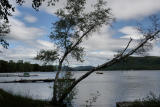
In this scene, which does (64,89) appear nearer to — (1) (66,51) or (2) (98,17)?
(1) (66,51)

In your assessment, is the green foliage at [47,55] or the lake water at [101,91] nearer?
the green foliage at [47,55]

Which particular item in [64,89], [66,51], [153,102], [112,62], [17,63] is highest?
[17,63]

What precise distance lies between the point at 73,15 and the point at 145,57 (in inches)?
306

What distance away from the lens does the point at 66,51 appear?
19969 mm

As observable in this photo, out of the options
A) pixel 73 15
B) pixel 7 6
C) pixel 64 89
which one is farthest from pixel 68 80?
pixel 7 6

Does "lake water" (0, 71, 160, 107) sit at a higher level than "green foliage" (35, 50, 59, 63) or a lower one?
lower

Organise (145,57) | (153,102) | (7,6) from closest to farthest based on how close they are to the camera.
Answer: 1. (7,6)
2. (145,57)
3. (153,102)

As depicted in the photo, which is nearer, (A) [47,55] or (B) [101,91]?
(A) [47,55]

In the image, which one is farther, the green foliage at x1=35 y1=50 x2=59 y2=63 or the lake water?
the lake water

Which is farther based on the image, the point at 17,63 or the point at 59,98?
the point at 17,63

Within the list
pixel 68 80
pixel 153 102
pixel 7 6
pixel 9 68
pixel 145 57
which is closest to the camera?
pixel 7 6

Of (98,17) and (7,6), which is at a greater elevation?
(98,17)

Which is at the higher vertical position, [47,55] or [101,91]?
[47,55]

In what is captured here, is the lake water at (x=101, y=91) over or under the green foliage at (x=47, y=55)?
under
